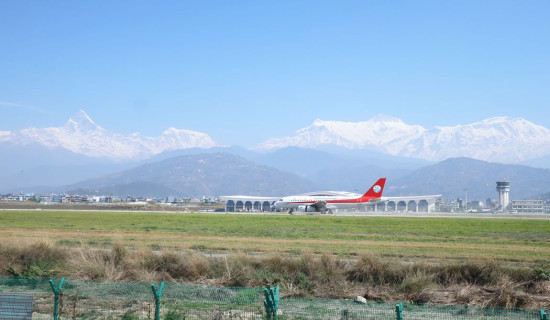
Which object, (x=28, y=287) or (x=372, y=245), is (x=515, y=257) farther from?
(x=28, y=287)

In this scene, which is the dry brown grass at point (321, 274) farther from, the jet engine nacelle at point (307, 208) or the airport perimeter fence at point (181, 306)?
the jet engine nacelle at point (307, 208)

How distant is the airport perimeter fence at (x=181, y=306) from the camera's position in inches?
606

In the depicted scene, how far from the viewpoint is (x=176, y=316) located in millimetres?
15383

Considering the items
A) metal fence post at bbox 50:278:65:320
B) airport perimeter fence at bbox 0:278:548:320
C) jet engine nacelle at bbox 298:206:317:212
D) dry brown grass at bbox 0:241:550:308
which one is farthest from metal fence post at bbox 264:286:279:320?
jet engine nacelle at bbox 298:206:317:212

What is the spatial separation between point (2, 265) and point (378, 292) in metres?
17.8

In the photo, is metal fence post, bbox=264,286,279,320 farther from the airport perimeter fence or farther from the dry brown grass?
the dry brown grass

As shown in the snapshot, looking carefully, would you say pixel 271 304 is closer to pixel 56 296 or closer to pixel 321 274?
pixel 56 296

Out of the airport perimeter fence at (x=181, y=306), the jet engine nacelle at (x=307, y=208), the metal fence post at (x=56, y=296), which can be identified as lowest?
the airport perimeter fence at (x=181, y=306)

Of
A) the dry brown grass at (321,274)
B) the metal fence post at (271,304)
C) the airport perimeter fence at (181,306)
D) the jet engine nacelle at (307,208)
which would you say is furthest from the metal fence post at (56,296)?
the jet engine nacelle at (307,208)

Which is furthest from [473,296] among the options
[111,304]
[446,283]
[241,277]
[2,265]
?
[2,265]

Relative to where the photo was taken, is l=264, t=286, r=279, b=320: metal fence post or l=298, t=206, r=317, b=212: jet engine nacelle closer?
l=264, t=286, r=279, b=320: metal fence post

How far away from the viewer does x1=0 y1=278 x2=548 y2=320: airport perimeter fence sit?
50.5 ft

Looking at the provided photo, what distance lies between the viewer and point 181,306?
56.2ft

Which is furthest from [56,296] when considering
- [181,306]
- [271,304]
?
[271,304]
